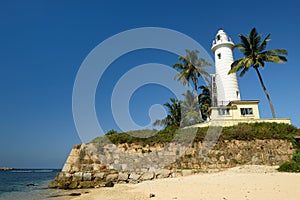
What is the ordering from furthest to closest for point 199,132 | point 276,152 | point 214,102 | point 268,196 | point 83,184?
point 214,102, point 199,132, point 276,152, point 83,184, point 268,196

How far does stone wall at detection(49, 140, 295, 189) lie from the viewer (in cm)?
1541

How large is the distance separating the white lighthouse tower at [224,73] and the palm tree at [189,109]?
3043mm

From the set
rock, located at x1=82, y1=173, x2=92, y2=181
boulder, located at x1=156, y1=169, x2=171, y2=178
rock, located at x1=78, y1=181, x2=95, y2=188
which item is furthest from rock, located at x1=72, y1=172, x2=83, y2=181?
boulder, located at x1=156, y1=169, x2=171, y2=178

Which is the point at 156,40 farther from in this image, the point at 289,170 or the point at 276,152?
the point at 289,170

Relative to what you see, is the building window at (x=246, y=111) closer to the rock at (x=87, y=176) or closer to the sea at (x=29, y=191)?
the rock at (x=87, y=176)

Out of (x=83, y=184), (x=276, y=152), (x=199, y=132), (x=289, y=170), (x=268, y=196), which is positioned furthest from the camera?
(x=199, y=132)

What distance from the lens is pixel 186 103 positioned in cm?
2962

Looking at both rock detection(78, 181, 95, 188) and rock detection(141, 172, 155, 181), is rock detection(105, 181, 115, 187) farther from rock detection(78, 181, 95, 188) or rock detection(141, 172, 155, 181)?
rock detection(141, 172, 155, 181)

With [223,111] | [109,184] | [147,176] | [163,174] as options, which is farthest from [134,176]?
[223,111]

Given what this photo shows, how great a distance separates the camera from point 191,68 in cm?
2933

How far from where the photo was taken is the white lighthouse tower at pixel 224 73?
2708cm

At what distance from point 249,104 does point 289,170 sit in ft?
42.7

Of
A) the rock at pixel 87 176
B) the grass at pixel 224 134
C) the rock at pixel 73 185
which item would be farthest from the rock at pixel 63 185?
the grass at pixel 224 134

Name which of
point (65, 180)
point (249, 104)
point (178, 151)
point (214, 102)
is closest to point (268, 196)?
point (178, 151)
